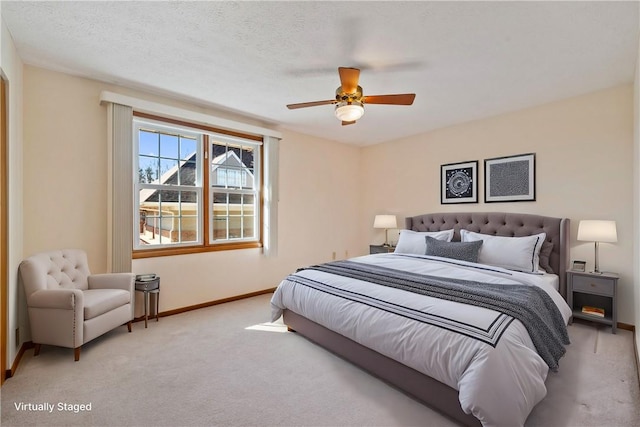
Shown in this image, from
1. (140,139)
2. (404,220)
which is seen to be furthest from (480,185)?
(140,139)

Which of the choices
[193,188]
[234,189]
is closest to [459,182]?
[234,189]

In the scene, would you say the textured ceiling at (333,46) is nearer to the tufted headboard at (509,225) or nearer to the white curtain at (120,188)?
the white curtain at (120,188)

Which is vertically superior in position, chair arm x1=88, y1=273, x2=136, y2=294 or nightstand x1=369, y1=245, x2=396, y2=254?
nightstand x1=369, y1=245, x2=396, y2=254

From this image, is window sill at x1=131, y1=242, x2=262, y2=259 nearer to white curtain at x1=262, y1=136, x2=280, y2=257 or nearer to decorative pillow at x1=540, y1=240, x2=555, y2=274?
white curtain at x1=262, y1=136, x2=280, y2=257

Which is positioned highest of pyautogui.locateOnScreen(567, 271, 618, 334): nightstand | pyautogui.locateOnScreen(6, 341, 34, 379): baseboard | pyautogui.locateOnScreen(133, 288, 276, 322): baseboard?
pyautogui.locateOnScreen(567, 271, 618, 334): nightstand

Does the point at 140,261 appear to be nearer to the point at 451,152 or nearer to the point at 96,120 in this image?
the point at 96,120

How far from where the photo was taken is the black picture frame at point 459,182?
425 centimetres

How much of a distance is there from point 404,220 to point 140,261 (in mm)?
3936

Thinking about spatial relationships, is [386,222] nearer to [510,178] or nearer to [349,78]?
[510,178]

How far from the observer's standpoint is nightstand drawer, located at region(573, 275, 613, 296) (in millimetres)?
2990

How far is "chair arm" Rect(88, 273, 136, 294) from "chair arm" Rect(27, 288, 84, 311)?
504mm

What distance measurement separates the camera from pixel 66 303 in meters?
2.42

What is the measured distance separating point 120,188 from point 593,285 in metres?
5.09

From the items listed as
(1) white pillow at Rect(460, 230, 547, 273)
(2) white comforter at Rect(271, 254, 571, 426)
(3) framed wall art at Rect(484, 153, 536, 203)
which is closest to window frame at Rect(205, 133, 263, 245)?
(2) white comforter at Rect(271, 254, 571, 426)
